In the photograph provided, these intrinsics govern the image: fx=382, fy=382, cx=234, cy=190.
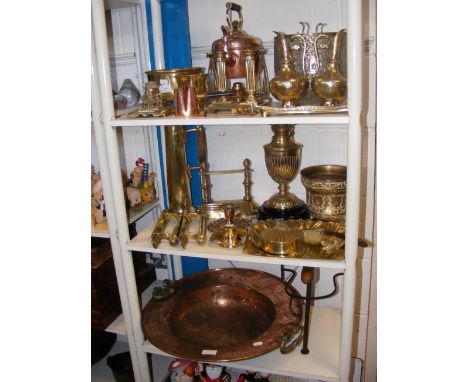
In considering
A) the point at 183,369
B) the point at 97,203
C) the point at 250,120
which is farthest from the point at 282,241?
the point at 183,369

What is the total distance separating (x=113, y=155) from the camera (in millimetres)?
1205

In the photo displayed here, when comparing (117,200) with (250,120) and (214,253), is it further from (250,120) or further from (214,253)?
(250,120)

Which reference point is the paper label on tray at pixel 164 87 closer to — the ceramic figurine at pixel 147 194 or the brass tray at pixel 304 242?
the ceramic figurine at pixel 147 194

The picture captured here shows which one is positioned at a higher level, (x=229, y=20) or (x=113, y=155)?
(x=229, y=20)

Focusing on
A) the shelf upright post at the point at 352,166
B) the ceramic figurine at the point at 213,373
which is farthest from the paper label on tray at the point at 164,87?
the ceramic figurine at the point at 213,373

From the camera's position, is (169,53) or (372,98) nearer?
(372,98)

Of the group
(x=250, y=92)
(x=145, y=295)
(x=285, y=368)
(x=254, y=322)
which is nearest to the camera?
(x=250, y=92)

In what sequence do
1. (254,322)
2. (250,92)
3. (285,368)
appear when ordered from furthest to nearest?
(254,322), (285,368), (250,92)

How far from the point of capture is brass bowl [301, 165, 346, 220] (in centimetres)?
124

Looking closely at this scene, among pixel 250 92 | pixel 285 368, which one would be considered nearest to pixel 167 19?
pixel 250 92

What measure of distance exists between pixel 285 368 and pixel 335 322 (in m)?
0.33

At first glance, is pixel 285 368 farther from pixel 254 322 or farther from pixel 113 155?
pixel 113 155

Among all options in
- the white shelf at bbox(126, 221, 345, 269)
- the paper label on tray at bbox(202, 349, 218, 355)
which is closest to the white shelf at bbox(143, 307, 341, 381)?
the paper label on tray at bbox(202, 349, 218, 355)

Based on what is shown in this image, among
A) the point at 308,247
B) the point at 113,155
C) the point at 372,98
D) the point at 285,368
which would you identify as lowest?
the point at 285,368
